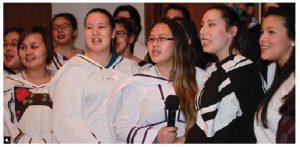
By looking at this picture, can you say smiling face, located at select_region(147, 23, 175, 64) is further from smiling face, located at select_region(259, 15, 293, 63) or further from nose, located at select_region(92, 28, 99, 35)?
smiling face, located at select_region(259, 15, 293, 63)

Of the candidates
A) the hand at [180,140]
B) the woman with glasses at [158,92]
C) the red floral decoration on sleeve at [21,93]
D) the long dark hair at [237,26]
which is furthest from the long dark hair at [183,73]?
the red floral decoration on sleeve at [21,93]

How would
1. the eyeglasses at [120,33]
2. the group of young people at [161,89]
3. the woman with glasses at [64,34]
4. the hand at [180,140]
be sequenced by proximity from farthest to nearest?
the woman with glasses at [64,34] < the eyeglasses at [120,33] < the hand at [180,140] < the group of young people at [161,89]

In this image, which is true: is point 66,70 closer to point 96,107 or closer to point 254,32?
point 96,107

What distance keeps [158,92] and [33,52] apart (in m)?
1.11

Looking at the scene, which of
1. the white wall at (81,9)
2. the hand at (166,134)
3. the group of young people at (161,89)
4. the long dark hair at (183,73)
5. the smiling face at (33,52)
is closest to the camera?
the group of young people at (161,89)

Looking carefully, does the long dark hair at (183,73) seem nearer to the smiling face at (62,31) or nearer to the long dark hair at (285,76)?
the long dark hair at (285,76)

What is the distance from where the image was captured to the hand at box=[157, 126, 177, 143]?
3062mm

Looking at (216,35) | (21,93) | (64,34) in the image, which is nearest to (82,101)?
(21,93)

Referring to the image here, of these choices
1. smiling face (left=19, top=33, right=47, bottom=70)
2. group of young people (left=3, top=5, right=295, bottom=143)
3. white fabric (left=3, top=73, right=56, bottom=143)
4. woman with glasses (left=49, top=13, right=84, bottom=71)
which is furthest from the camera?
woman with glasses (left=49, top=13, right=84, bottom=71)

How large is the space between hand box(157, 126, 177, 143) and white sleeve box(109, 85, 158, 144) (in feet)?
0.31

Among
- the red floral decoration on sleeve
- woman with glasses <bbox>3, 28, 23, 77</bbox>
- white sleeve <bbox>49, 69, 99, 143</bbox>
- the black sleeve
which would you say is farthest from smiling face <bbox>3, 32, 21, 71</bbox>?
the black sleeve

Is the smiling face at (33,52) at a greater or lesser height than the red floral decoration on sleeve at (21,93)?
greater

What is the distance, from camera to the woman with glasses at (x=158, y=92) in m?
3.31

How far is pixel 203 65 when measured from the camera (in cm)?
392
